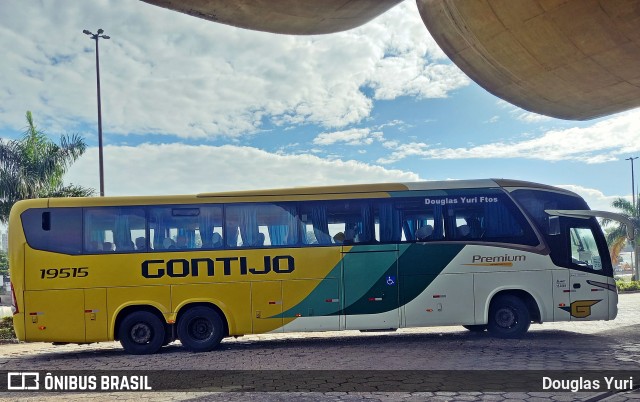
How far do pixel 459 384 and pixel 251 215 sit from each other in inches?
220

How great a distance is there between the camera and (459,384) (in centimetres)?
700

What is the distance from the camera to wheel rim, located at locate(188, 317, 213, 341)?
35.0ft

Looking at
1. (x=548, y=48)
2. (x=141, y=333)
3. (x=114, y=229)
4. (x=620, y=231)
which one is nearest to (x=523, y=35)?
(x=548, y=48)

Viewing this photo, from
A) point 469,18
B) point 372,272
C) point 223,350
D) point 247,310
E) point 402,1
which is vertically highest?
point 402,1

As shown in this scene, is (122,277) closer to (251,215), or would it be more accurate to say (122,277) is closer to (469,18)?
(251,215)

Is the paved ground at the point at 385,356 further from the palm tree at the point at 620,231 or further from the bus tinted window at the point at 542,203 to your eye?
the palm tree at the point at 620,231

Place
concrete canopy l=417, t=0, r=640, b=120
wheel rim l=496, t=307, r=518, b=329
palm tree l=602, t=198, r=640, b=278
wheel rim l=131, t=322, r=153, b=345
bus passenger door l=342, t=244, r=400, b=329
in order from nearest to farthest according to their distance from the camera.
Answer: wheel rim l=131, t=322, r=153, b=345 → bus passenger door l=342, t=244, r=400, b=329 → wheel rim l=496, t=307, r=518, b=329 → concrete canopy l=417, t=0, r=640, b=120 → palm tree l=602, t=198, r=640, b=278

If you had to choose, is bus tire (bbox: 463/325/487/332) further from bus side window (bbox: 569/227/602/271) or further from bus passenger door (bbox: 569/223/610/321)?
bus side window (bbox: 569/227/602/271)

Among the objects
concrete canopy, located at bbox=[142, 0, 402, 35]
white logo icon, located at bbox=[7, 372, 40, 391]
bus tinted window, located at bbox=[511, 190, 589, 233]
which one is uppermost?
concrete canopy, located at bbox=[142, 0, 402, 35]

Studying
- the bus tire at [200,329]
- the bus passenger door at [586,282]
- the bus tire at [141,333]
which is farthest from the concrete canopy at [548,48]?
the bus tire at [141,333]

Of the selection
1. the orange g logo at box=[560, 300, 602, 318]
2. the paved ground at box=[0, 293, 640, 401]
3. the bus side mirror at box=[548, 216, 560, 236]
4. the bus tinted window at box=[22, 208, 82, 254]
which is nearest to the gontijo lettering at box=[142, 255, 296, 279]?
the bus tinted window at box=[22, 208, 82, 254]

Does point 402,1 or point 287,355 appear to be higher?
point 402,1

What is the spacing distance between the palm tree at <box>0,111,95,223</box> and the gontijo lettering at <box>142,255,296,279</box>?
36.8 ft

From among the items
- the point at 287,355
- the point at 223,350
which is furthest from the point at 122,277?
the point at 287,355
